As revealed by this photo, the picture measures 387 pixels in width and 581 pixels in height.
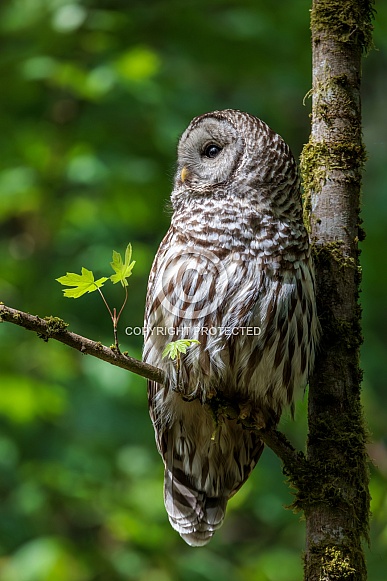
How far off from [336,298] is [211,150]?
36.3 inches

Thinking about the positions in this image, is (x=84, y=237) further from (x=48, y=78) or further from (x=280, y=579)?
(x=280, y=579)

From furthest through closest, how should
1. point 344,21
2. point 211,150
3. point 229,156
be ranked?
point 211,150
point 229,156
point 344,21

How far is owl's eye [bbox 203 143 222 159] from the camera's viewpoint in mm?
3467

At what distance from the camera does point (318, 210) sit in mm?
3053

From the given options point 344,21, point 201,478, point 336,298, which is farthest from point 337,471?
point 344,21

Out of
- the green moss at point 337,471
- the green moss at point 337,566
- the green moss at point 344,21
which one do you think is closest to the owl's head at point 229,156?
the green moss at point 344,21

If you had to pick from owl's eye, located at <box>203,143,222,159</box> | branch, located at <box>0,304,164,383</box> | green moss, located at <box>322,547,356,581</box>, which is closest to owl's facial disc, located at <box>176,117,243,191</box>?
owl's eye, located at <box>203,143,222,159</box>

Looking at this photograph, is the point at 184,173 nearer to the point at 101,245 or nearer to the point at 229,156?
the point at 229,156

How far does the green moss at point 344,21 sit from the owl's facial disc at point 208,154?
1.80 feet

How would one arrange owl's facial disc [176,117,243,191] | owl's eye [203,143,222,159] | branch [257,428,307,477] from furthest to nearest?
1. owl's eye [203,143,222,159]
2. owl's facial disc [176,117,243,191]
3. branch [257,428,307,477]

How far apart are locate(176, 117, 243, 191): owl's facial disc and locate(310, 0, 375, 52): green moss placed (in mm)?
550

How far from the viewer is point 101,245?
569 centimetres

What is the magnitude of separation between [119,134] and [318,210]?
334 centimetres

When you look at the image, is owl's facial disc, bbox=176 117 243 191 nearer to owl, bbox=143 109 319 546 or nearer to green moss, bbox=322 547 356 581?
owl, bbox=143 109 319 546
